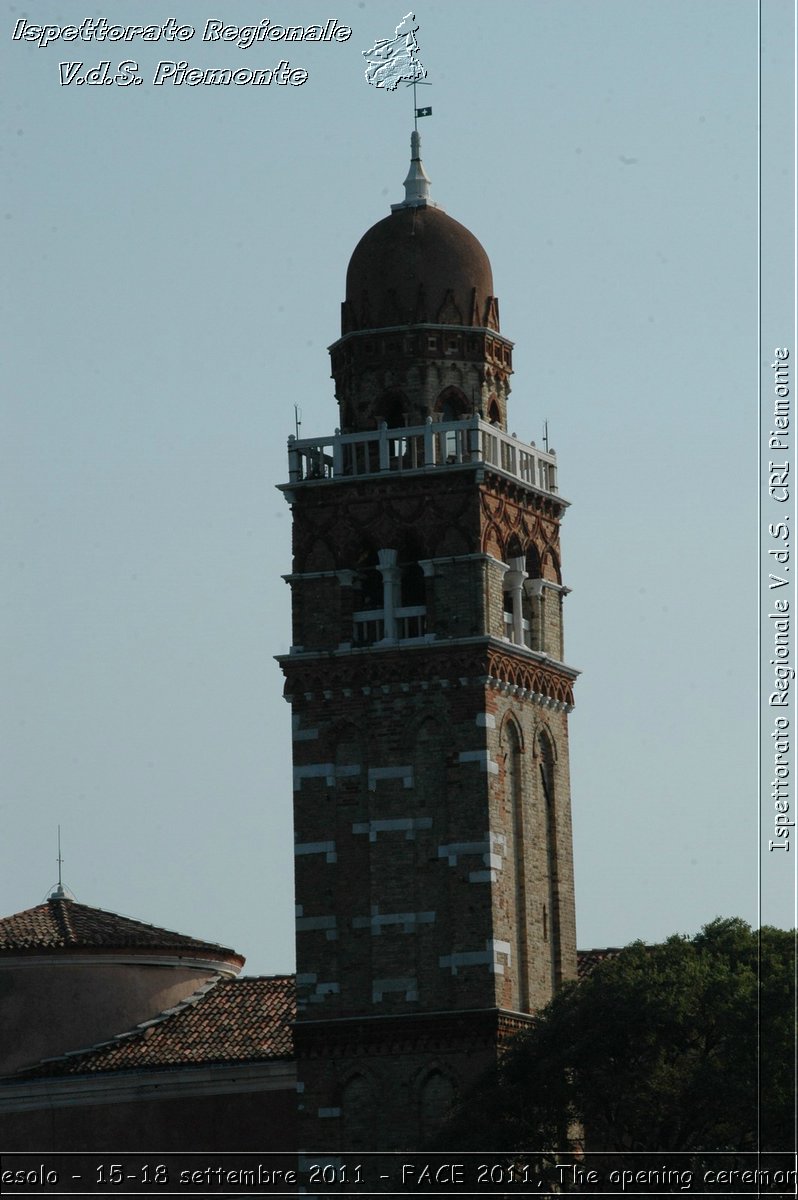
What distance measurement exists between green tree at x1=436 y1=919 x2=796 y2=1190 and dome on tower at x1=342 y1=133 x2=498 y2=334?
14886 millimetres

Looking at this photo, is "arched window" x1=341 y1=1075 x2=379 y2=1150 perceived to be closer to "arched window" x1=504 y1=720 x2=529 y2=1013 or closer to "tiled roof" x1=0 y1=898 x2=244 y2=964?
"arched window" x1=504 y1=720 x2=529 y2=1013

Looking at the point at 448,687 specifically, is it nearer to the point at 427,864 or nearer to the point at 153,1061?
the point at 427,864

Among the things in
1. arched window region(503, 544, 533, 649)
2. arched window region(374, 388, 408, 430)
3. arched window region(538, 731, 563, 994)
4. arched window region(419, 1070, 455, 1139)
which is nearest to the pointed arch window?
arched window region(503, 544, 533, 649)

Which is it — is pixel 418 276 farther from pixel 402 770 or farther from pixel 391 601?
pixel 402 770

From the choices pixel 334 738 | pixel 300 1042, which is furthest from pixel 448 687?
pixel 300 1042

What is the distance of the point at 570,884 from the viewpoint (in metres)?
69.6

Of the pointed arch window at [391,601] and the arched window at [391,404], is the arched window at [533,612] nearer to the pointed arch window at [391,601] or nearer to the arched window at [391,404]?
the pointed arch window at [391,601]

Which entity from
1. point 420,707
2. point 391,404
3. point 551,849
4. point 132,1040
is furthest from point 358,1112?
point 391,404

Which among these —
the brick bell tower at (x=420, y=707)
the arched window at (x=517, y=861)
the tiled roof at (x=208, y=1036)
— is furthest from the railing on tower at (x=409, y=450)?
the tiled roof at (x=208, y=1036)

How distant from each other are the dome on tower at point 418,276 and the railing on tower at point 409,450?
235 centimetres

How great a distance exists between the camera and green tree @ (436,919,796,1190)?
2375 inches

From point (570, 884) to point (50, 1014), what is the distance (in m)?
13.5

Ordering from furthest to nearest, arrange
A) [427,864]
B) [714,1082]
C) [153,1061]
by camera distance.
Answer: [153,1061] < [427,864] < [714,1082]

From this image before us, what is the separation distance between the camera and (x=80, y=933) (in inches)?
3009
